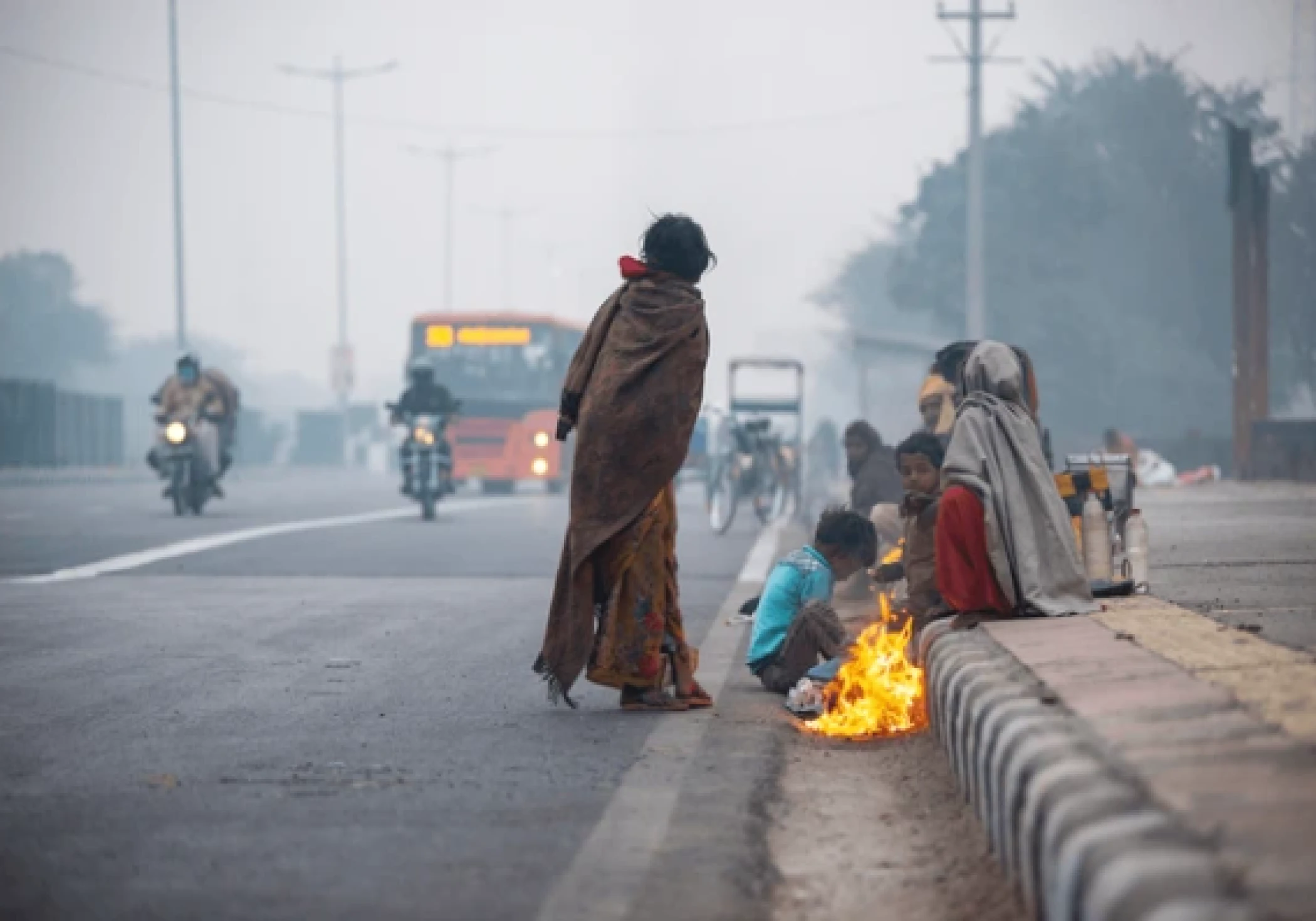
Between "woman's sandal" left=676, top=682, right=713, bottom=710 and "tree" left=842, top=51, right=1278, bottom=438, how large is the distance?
44.8 meters

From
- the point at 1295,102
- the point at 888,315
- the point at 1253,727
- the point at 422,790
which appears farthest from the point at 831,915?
the point at 888,315

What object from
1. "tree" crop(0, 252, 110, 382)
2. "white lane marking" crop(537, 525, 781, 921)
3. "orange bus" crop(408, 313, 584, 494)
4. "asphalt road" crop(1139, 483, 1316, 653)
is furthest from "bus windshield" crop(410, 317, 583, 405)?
"tree" crop(0, 252, 110, 382)

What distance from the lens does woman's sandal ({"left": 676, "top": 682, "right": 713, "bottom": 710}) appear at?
26.9 feet

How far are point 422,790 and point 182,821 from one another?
29.9 inches

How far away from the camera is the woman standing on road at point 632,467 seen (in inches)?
312

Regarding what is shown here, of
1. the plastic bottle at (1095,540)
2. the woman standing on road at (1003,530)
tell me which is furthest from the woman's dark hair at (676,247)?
the plastic bottle at (1095,540)

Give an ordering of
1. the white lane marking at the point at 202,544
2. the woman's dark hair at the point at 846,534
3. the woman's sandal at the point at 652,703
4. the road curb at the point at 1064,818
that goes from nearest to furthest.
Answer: the road curb at the point at 1064,818 → the woman's sandal at the point at 652,703 → the woman's dark hair at the point at 846,534 → the white lane marking at the point at 202,544

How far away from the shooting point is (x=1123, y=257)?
177 ft

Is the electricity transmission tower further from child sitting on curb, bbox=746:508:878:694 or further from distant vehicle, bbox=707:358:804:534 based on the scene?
child sitting on curb, bbox=746:508:878:694

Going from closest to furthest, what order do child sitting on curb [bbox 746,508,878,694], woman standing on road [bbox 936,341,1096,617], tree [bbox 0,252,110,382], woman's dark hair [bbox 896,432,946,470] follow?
woman standing on road [bbox 936,341,1096,617], child sitting on curb [bbox 746,508,878,694], woman's dark hair [bbox 896,432,946,470], tree [bbox 0,252,110,382]

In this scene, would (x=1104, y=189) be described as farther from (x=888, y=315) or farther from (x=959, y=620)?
(x=959, y=620)

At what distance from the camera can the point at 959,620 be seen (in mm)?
7734

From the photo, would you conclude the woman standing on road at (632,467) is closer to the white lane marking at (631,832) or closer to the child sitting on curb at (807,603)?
the white lane marking at (631,832)

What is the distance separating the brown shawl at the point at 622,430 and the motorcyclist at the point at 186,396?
17.0 m
